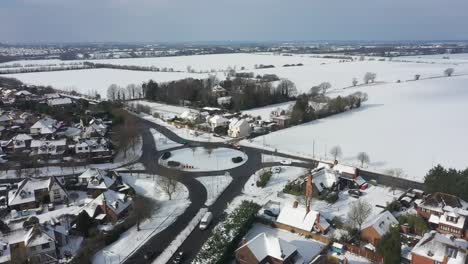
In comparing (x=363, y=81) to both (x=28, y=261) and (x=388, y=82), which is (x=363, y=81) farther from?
(x=28, y=261)

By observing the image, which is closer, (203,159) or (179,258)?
(179,258)

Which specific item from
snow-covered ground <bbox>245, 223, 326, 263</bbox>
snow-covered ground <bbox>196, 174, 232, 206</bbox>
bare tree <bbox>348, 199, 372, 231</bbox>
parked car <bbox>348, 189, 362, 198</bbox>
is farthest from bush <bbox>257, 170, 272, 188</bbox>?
bare tree <bbox>348, 199, 372, 231</bbox>

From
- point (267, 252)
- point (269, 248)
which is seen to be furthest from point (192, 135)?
point (267, 252)

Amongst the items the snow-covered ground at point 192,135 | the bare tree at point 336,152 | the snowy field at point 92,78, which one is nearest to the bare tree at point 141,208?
the snow-covered ground at point 192,135

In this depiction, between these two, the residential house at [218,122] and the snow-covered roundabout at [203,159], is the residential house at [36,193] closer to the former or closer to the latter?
the snow-covered roundabout at [203,159]

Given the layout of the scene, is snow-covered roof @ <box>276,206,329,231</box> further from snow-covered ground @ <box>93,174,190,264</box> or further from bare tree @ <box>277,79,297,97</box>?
bare tree @ <box>277,79,297,97</box>

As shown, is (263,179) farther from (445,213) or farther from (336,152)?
(445,213)
